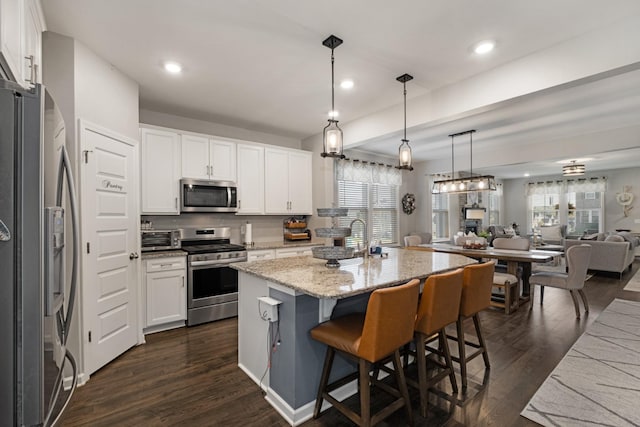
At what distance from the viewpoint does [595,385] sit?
238 centimetres

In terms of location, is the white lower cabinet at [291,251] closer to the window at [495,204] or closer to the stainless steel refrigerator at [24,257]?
the stainless steel refrigerator at [24,257]

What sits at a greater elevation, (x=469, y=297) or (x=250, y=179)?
(x=250, y=179)

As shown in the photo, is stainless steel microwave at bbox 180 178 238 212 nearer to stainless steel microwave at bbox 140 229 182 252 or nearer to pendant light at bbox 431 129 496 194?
stainless steel microwave at bbox 140 229 182 252

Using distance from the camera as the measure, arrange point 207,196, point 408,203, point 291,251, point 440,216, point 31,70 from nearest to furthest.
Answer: point 31,70 → point 207,196 → point 291,251 → point 408,203 → point 440,216

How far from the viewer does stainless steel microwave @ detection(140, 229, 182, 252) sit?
12.0 ft

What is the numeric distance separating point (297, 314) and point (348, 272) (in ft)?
1.64

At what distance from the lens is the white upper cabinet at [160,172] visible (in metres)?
3.63

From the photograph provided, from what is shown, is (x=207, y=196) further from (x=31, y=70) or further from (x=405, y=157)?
(x=405, y=157)

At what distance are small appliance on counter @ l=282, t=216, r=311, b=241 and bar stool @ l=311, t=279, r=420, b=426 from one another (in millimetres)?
2968

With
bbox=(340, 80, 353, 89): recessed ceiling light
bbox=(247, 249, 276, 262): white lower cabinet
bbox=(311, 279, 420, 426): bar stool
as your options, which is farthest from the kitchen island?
bbox=(340, 80, 353, 89): recessed ceiling light

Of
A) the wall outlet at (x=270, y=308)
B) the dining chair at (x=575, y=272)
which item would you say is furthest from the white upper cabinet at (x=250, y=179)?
the dining chair at (x=575, y=272)

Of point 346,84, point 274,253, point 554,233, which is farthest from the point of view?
point 554,233

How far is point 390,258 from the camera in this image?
2994 mm

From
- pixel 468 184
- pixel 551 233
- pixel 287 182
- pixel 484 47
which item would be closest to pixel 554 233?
pixel 551 233
